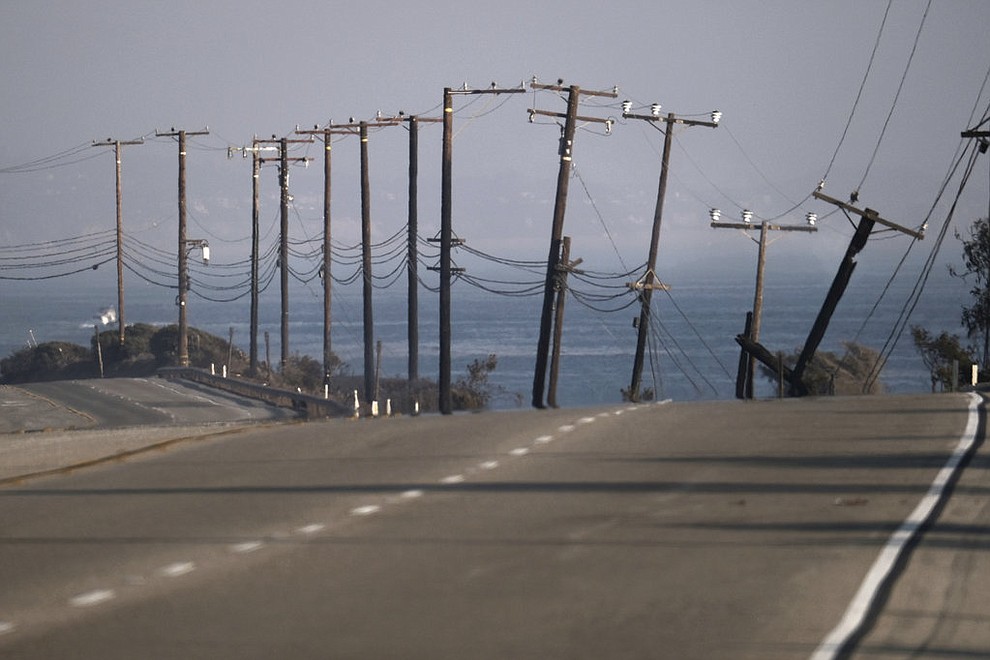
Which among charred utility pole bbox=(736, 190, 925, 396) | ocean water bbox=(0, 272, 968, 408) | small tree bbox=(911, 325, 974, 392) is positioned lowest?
ocean water bbox=(0, 272, 968, 408)

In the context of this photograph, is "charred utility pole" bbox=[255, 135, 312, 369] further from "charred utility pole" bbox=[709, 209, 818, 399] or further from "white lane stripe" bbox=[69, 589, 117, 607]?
"white lane stripe" bbox=[69, 589, 117, 607]

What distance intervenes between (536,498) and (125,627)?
497 centimetres

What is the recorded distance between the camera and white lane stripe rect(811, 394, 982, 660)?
8.37 meters

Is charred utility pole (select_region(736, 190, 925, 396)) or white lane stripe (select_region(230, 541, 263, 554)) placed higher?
charred utility pole (select_region(736, 190, 925, 396))

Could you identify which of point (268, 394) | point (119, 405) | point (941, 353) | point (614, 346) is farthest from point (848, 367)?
point (614, 346)

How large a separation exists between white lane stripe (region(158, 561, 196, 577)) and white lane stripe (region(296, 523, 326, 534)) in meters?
1.27

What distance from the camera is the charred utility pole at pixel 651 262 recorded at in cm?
4562

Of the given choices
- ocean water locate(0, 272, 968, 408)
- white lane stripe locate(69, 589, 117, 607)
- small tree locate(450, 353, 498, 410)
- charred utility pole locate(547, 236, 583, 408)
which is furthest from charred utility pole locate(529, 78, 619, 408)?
ocean water locate(0, 272, 968, 408)

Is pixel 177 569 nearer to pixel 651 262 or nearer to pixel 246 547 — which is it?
pixel 246 547

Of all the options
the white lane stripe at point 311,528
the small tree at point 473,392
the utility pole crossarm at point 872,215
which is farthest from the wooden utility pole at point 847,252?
the white lane stripe at point 311,528

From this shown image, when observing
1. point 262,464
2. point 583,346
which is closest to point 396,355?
point 583,346

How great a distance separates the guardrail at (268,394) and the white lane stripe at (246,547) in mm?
35211

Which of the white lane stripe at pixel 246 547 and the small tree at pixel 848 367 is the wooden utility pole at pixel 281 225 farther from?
the white lane stripe at pixel 246 547

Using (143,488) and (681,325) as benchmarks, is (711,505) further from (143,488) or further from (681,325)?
(681,325)
